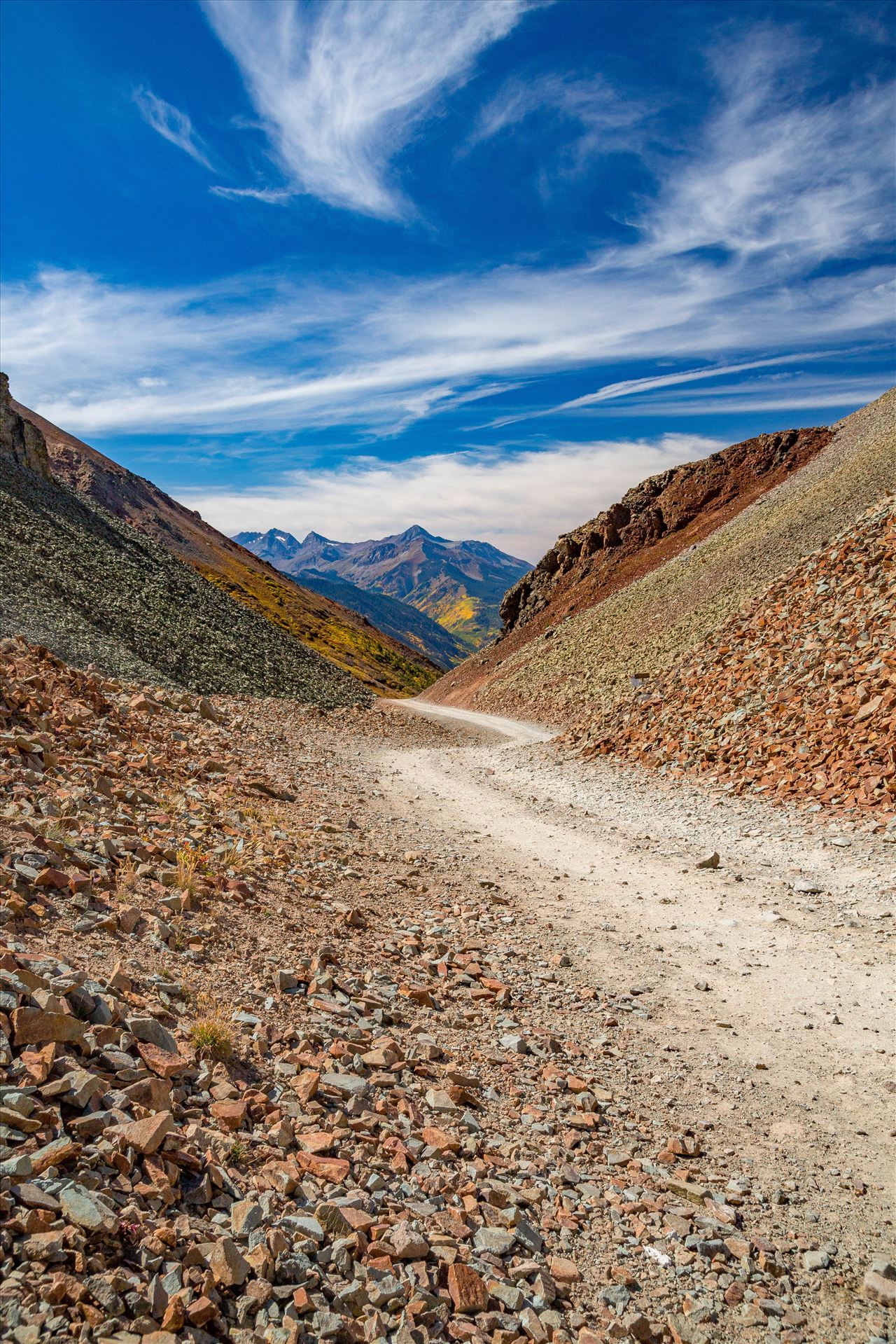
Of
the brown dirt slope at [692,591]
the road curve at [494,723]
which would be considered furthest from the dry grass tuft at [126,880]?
the road curve at [494,723]

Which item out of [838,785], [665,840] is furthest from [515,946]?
[838,785]

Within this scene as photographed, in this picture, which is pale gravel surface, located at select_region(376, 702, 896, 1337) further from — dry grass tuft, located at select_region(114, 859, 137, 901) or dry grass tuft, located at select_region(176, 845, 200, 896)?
dry grass tuft, located at select_region(114, 859, 137, 901)

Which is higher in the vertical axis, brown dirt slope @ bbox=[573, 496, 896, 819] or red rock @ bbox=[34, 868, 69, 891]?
brown dirt slope @ bbox=[573, 496, 896, 819]

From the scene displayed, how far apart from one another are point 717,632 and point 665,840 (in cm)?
1554

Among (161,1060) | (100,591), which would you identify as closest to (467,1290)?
(161,1060)

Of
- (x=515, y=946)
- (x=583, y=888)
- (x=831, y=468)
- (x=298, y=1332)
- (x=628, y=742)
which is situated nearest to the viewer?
(x=298, y=1332)

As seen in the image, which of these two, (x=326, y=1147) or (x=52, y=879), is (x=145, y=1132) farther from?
(x=52, y=879)

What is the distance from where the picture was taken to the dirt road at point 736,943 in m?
7.14

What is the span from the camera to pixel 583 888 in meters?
13.9

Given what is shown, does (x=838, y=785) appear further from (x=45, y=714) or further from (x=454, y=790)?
(x=45, y=714)

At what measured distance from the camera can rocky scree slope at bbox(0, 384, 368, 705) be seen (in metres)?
29.7

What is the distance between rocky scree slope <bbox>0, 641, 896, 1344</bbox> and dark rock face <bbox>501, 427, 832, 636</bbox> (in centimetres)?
6782

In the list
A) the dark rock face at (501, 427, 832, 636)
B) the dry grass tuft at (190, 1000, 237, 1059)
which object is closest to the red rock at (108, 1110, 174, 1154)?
the dry grass tuft at (190, 1000, 237, 1059)

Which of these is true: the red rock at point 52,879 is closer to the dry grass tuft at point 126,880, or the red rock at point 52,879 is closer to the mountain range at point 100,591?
the dry grass tuft at point 126,880
